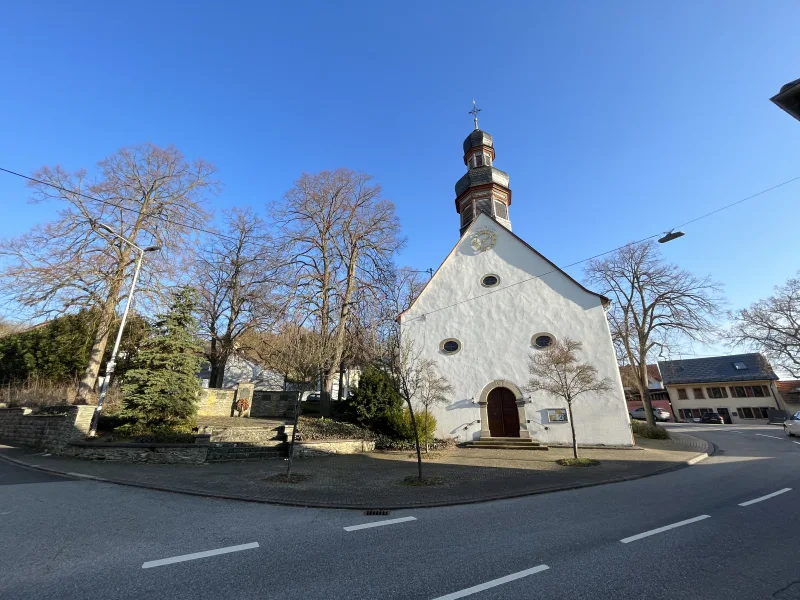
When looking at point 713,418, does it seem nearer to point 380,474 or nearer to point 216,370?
point 380,474

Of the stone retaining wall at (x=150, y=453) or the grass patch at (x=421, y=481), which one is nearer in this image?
the grass patch at (x=421, y=481)

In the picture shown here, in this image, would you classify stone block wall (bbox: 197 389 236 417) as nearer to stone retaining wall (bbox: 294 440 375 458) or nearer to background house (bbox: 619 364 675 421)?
stone retaining wall (bbox: 294 440 375 458)

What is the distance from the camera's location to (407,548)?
Result: 16.2 feet

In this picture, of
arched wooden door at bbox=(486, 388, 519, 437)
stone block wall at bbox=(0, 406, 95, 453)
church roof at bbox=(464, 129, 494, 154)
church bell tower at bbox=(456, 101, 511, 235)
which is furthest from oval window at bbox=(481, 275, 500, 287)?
stone block wall at bbox=(0, 406, 95, 453)

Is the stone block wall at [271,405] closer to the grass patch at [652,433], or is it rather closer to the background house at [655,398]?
the grass patch at [652,433]

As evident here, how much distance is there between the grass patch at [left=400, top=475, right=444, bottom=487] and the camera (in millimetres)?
9125

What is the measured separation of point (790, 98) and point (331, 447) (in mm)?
14934

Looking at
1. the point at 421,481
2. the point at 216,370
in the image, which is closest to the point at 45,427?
the point at 216,370

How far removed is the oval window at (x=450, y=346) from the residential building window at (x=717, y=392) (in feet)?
126

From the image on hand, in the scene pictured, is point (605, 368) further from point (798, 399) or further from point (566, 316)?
point (798, 399)

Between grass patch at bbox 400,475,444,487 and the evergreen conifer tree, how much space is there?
30.2 ft

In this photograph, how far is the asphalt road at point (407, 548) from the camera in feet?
12.4

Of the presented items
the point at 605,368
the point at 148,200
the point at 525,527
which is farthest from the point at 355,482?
the point at 148,200

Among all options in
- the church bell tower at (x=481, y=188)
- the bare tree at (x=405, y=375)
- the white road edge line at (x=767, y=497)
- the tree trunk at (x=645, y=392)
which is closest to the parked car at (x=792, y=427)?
the tree trunk at (x=645, y=392)
